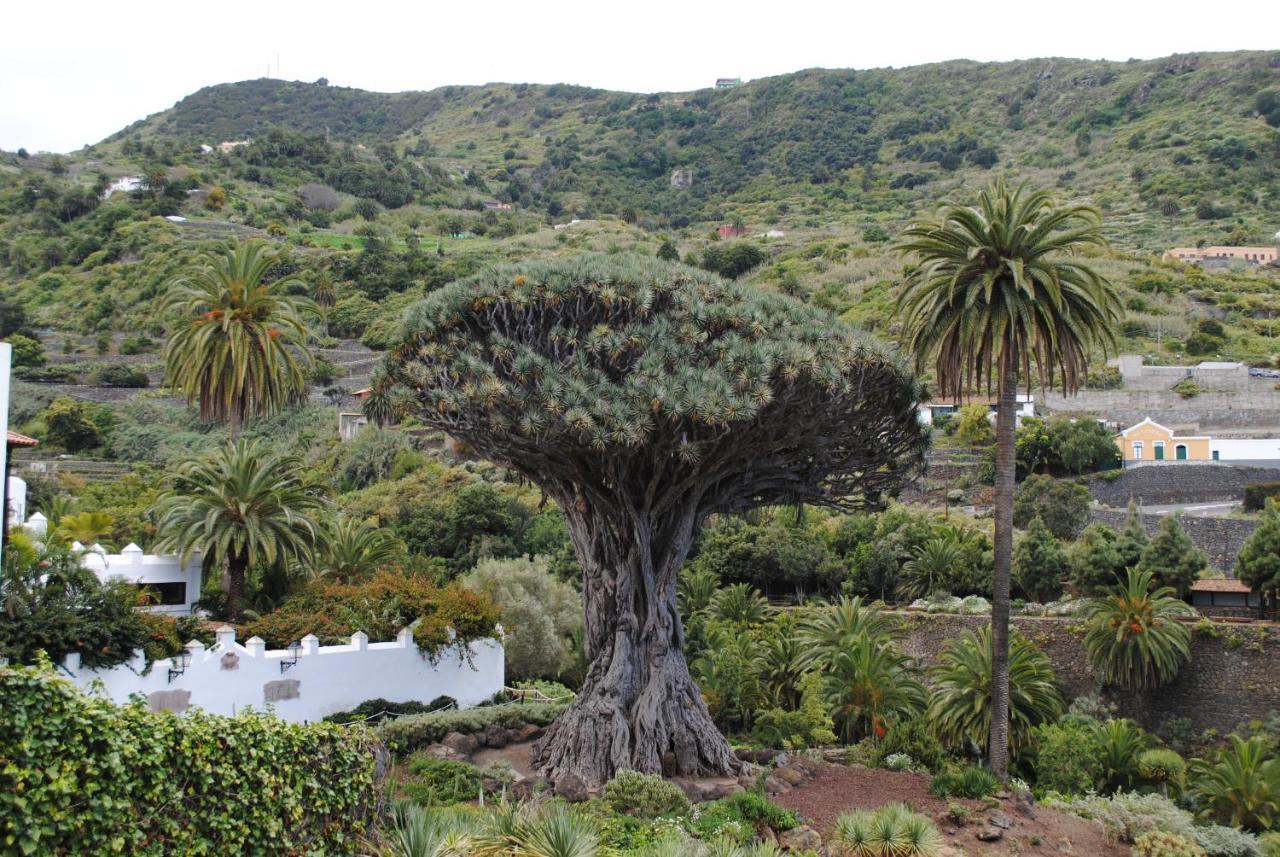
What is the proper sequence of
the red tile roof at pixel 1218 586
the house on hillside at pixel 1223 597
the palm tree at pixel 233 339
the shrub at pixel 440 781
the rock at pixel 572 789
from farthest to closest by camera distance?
the red tile roof at pixel 1218 586 → the house on hillside at pixel 1223 597 → the palm tree at pixel 233 339 → the rock at pixel 572 789 → the shrub at pixel 440 781

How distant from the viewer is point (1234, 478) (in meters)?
51.9

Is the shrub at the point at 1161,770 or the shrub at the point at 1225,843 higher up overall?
the shrub at the point at 1225,843

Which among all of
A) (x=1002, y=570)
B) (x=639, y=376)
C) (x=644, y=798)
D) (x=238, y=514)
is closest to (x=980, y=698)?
(x=1002, y=570)

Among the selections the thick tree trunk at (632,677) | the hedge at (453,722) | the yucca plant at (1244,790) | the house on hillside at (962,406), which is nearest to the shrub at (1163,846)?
the yucca plant at (1244,790)

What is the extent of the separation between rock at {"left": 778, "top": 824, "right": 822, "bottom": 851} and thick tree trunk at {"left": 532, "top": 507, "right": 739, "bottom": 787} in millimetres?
3912

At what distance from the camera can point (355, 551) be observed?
3303 centimetres

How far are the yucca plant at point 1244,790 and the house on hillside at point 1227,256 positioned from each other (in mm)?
72339

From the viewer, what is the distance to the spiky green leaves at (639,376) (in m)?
20.3

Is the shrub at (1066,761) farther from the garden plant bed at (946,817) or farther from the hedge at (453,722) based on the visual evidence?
the hedge at (453,722)

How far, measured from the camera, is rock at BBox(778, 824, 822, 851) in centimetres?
1714

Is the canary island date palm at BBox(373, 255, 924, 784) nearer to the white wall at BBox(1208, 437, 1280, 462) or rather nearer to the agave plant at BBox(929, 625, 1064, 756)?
the agave plant at BBox(929, 625, 1064, 756)

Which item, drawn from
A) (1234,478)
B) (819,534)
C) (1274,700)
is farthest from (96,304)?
(1274,700)

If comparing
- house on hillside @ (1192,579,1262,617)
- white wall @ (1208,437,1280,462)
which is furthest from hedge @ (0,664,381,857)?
white wall @ (1208,437,1280,462)

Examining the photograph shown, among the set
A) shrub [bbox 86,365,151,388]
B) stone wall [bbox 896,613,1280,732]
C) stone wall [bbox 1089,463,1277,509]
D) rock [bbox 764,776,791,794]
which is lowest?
stone wall [bbox 896,613,1280,732]
